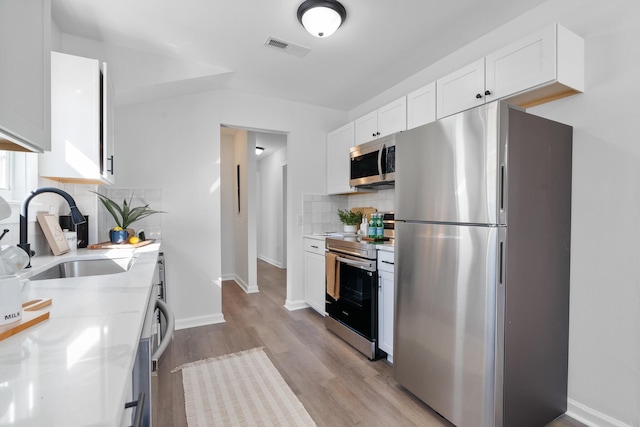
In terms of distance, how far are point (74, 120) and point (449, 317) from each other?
8.05ft

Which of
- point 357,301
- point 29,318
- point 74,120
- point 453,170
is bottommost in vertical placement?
point 357,301

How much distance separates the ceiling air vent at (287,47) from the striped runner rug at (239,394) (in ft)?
8.14

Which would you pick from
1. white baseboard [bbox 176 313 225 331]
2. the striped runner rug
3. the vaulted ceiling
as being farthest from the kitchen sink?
the vaulted ceiling

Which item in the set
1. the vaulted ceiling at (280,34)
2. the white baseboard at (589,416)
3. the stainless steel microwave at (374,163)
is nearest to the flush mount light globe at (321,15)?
the vaulted ceiling at (280,34)

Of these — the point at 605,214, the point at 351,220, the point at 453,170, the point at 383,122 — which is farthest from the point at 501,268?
the point at 351,220

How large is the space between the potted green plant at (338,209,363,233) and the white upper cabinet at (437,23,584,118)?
174 centimetres

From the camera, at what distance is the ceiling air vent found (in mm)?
2402

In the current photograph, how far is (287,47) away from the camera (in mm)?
2486

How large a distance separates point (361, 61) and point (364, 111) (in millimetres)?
1039

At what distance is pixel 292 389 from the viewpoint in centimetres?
206

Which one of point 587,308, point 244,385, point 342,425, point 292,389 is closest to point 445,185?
point 587,308

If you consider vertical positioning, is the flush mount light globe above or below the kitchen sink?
above

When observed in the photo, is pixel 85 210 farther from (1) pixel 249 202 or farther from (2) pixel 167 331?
(1) pixel 249 202

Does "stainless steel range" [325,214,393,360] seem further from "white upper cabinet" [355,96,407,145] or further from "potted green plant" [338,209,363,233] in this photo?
"white upper cabinet" [355,96,407,145]
